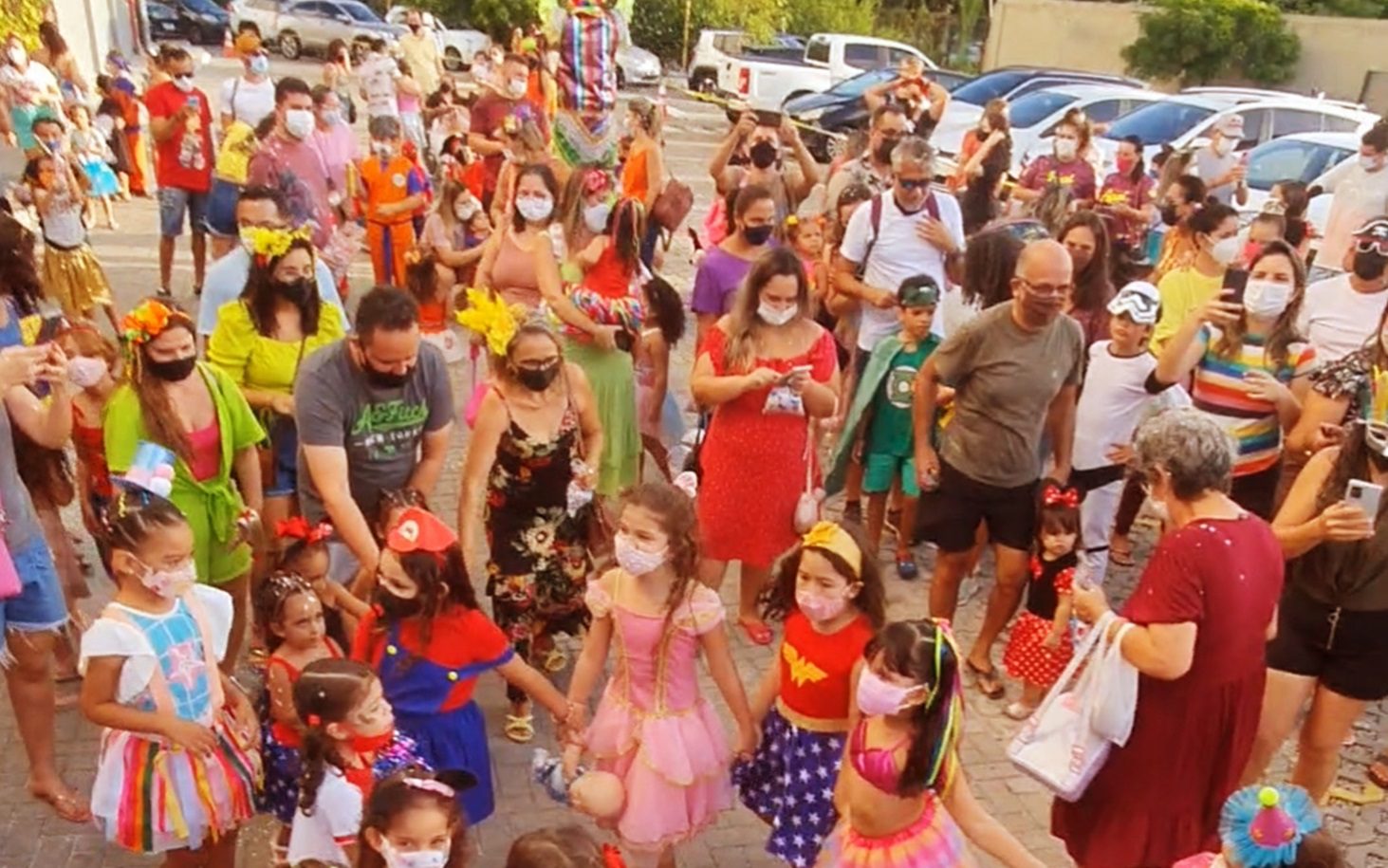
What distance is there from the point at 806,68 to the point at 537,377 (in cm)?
1976

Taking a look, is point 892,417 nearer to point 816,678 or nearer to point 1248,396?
point 1248,396

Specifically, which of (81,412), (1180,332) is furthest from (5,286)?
(1180,332)

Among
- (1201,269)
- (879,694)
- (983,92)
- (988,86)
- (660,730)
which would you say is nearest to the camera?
(879,694)

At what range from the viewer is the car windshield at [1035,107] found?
1642cm

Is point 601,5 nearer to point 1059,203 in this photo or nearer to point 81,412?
point 1059,203

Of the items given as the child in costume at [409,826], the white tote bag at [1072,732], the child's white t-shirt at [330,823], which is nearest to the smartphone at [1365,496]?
the white tote bag at [1072,732]

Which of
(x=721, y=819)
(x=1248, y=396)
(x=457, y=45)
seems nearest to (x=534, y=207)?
(x=721, y=819)

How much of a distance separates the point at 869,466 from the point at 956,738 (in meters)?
3.19

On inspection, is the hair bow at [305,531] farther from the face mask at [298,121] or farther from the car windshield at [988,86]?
the car windshield at [988,86]

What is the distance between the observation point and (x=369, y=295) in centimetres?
423

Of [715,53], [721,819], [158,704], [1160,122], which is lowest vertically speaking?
[721,819]

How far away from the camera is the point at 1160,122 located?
1537 cm

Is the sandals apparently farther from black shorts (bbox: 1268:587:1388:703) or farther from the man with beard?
the man with beard

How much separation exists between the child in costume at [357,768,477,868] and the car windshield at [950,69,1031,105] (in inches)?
677
